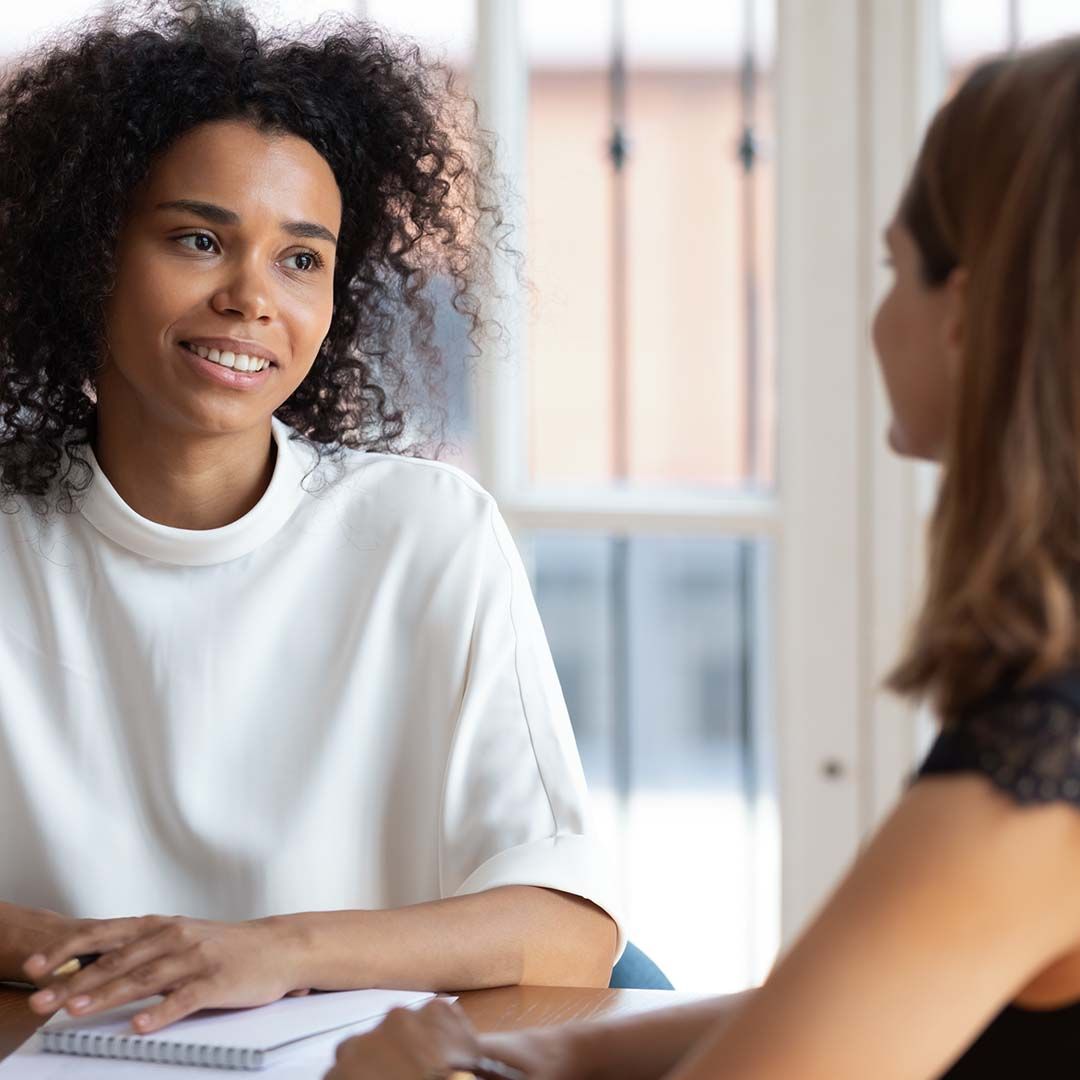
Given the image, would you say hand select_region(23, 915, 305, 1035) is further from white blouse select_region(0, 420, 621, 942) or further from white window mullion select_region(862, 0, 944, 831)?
white window mullion select_region(862, 0, 944, 831)

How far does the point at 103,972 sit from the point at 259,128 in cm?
94

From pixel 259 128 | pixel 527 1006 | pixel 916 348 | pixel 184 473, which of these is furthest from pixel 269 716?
pixel 916 348

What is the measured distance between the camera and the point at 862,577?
2.96 m

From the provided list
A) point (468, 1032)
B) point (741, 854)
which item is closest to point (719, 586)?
point (741, 854)

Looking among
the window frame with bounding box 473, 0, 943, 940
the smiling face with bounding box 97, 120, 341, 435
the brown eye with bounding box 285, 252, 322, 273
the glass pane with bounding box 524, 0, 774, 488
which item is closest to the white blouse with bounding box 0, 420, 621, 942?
the smiling face with bounding box 97, 120, 341, 435

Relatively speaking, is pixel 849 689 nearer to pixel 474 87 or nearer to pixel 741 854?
pixel 741 854

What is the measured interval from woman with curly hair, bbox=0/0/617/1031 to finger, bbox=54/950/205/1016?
334 mm

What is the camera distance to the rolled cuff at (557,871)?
5.14 ft

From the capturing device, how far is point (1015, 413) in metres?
0.85

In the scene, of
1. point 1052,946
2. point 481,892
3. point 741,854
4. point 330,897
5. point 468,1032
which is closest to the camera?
point 1052,946

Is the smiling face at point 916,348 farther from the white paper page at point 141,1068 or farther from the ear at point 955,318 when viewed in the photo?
the white paper page at point 141,1068

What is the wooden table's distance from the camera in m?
1.31

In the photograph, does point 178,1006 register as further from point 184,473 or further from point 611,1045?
point 184,473

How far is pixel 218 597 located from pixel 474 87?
1632 mm
